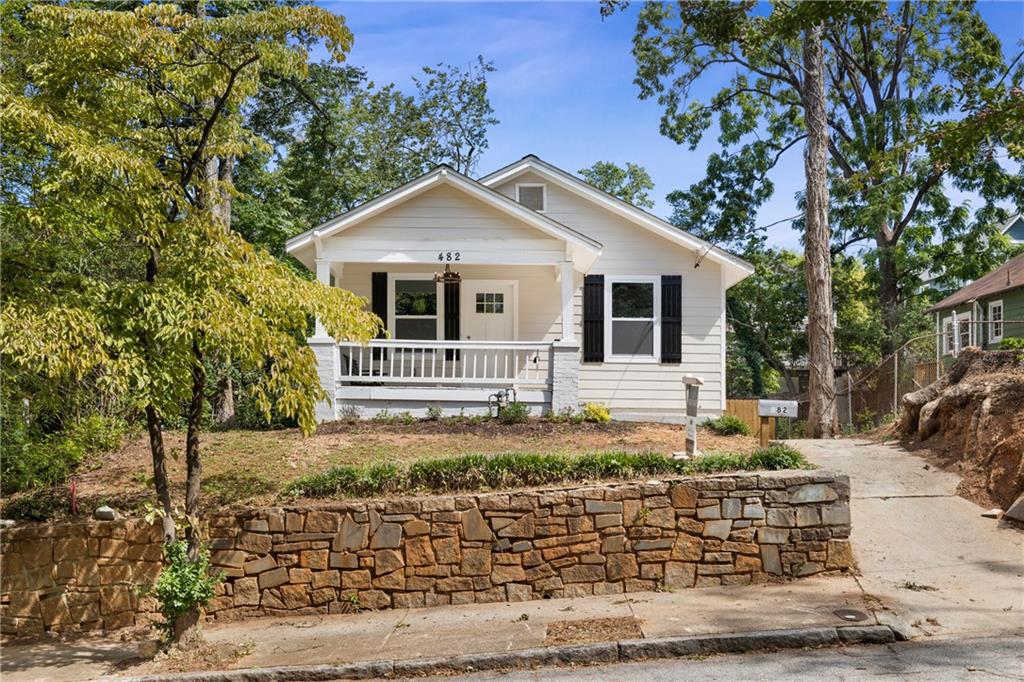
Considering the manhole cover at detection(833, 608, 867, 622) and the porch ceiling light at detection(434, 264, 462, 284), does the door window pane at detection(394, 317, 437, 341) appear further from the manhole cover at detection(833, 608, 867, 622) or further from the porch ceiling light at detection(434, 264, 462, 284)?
the manhole cover at detection(833, 608, 867, 622)

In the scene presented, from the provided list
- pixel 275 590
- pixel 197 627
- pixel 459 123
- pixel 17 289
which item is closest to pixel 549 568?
pixel 275 590

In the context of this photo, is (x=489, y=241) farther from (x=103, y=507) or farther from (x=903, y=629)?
(x=903, y=629)

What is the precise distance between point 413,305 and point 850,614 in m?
10.9

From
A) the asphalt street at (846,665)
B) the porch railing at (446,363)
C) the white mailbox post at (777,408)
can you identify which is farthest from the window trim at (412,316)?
the asphalt street at (846,665)

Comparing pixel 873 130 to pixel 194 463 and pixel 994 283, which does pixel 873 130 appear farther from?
pixel 194 463

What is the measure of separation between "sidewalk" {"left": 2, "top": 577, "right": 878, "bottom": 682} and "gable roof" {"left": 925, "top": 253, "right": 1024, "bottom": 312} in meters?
19.0

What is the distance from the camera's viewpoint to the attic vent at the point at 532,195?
1725 centimetres

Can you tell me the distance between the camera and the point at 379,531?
27.7ft

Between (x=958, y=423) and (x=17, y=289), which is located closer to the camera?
(x=17, y=289)

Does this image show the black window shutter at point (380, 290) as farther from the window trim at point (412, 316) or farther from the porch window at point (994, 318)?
the porch window at point (994, 318)

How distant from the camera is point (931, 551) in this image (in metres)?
8.62

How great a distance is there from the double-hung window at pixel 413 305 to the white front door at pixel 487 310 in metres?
0.60

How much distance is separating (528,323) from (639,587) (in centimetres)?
876

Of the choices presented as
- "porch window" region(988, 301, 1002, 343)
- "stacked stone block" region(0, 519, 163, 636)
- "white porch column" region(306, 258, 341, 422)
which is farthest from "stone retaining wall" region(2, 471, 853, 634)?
"porch window" region(988, 301, 1002, 343)
